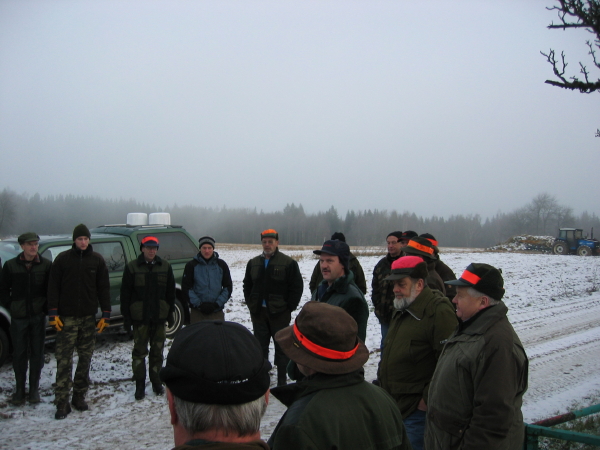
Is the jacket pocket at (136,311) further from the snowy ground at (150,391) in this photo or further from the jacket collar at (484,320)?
the jacket collar at (484,320)

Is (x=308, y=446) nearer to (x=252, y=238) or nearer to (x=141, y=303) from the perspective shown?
(x=141, y=303)

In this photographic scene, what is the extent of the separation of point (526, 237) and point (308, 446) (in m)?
46.3

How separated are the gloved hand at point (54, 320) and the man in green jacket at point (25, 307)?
344mm

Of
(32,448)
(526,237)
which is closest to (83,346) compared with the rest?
(32,448)

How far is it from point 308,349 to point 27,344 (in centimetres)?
520

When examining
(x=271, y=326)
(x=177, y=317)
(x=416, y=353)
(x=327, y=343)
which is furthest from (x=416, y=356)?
(x=177, y=317)

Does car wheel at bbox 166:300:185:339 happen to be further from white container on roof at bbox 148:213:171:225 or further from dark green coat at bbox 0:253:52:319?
dark green coat at bbox 0:253:52:319

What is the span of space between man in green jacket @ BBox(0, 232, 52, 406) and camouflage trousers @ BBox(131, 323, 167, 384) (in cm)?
118

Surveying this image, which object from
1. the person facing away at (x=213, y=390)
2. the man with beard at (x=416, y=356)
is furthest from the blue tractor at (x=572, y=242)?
the person facing away at (x=213, y=390)

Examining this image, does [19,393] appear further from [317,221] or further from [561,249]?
[317,221]

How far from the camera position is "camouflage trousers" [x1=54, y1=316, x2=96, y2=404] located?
17.2 ft

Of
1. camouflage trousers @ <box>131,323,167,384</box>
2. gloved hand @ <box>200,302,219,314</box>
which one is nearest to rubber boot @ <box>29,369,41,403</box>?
camouflage trousers @ <box>131,323,167,384</box>

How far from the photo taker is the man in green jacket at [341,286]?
3928mm

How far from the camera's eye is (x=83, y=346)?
5.53 meters
